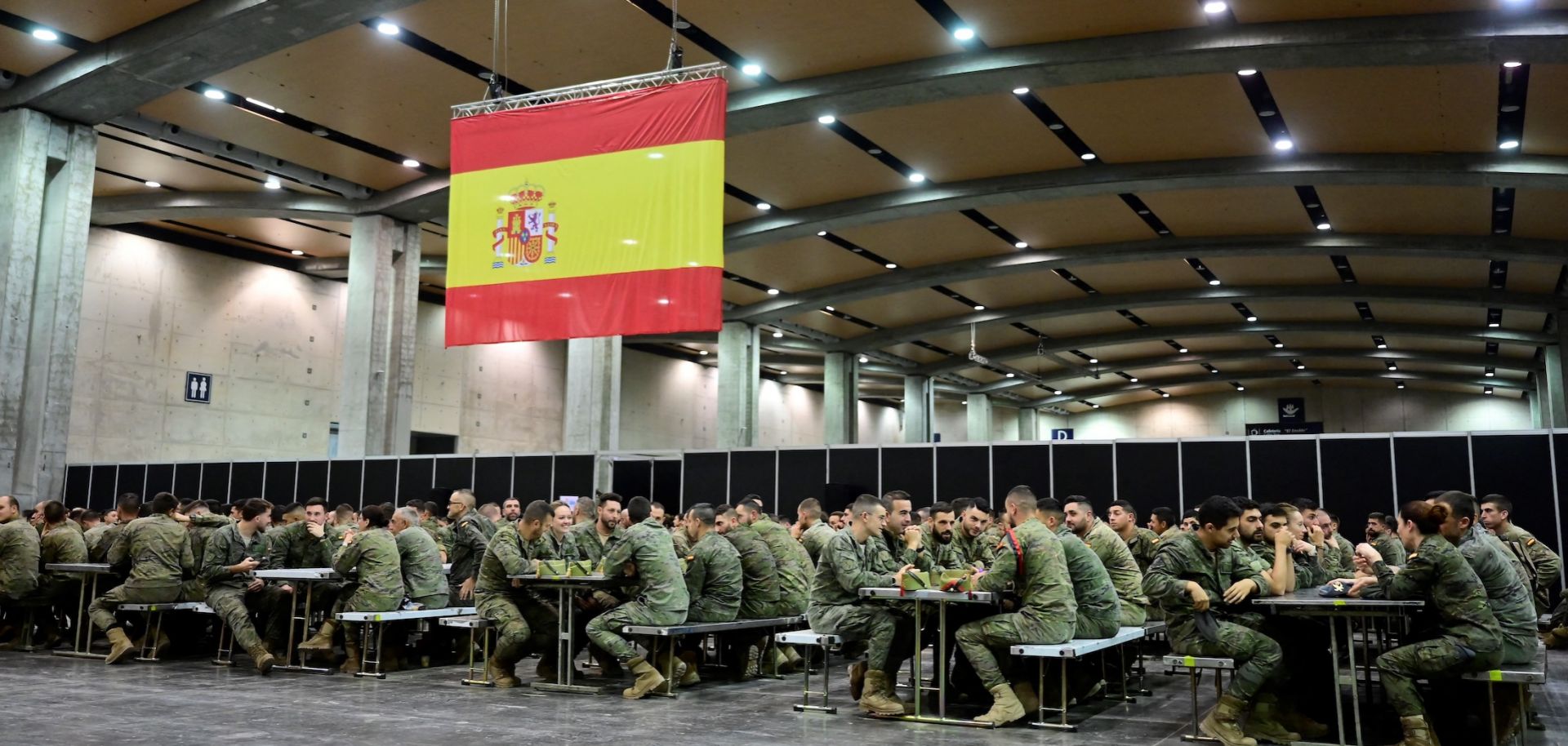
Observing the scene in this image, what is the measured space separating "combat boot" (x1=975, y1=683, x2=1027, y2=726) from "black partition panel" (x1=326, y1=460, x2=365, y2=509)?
50.1ft

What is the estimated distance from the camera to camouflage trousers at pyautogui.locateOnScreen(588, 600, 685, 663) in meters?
8.42

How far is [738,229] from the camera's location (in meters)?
21.6

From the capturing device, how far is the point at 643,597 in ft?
27.9

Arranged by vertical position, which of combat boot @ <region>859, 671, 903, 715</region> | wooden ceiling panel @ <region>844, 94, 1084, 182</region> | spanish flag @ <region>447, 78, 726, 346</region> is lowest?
combat boot @ <region>859, 671, 903, 715</region>

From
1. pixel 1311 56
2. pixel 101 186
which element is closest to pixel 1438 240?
pixel 1311 56

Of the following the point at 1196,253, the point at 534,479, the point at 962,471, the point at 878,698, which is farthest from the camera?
the point at 1196,253

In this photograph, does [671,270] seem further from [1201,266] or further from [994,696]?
[1201,266]

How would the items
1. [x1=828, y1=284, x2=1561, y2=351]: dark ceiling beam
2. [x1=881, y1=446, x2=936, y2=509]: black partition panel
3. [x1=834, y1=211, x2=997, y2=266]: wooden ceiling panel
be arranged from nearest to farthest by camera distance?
1. [x1=881, y1=446, x2=936, y2=509]: black partition panel
2. [x1=834, y1=211, x2=997, y2=266]: wooden ceiling panel
3. [x1=828, y1=284, x2=1561, y2=351]: dark ceiling beam

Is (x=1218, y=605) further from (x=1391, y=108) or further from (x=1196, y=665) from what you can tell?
(x=1391, y=108)

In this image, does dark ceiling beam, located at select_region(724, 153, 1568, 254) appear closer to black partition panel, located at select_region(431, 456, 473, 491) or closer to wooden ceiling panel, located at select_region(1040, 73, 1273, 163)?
wooden ceiling panel, located at select_region(1040, 73, 1273, 163)

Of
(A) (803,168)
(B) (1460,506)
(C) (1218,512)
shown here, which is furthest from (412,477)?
(B) (1460,506)

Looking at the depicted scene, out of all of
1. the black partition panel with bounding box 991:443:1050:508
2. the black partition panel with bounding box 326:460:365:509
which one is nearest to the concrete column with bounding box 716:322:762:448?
the black partition panel with bounding box 326:460:365:509

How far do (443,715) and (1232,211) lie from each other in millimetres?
17350

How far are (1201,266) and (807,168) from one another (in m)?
Result: 10.7
